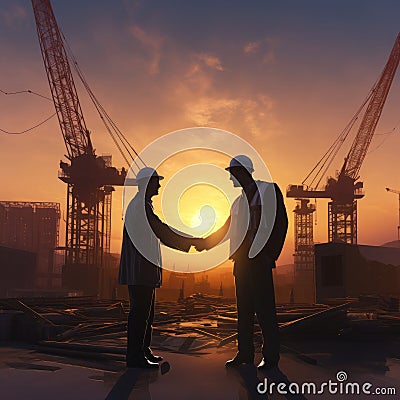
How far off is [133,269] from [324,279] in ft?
76.6

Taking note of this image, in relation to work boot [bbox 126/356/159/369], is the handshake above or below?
above

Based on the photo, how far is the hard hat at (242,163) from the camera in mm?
5531

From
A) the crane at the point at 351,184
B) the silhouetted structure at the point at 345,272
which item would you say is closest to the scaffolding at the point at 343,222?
the crane at the point at 351,184

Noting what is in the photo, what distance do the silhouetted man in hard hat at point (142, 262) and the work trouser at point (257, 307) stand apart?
3.02 feet

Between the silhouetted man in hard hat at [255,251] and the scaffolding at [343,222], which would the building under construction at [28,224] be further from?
the silhouetted man in hard hat at [255,251]

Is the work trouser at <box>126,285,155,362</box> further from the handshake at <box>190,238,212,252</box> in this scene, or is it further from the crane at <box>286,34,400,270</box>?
the crane at <box>286,34,400,270</box>

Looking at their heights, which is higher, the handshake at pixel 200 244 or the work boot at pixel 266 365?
the handshake at pixel 200 244

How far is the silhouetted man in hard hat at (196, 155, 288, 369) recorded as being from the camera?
5266 mm

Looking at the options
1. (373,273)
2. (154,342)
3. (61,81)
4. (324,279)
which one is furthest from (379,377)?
(61,81)

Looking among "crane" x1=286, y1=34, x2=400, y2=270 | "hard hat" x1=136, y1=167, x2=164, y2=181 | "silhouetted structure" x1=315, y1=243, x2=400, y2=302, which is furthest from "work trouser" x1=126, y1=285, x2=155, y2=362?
"crane" x1=286, y1=34, x2=400, y2=270

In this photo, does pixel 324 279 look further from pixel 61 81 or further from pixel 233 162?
pixel 61 81

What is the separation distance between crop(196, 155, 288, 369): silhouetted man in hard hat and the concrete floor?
33cm

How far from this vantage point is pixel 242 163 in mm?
5559

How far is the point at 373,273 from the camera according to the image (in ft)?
92.9
